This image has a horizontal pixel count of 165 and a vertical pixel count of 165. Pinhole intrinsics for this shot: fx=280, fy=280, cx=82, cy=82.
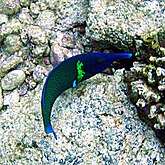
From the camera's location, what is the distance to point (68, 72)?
2.32m

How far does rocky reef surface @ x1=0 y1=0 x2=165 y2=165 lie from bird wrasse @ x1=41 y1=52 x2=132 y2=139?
29 cm

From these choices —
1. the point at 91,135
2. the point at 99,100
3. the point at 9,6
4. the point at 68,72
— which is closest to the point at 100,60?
the point at 68,72

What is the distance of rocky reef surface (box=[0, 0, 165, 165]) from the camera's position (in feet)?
7.98

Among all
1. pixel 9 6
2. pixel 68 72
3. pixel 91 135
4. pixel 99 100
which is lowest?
pixel 91 135

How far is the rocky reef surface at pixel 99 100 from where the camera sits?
243cm

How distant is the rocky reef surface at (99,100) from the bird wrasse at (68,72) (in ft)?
0.94

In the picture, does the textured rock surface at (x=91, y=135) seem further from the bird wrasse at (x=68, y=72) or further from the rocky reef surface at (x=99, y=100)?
the bird wrasse at (x=68, y=72)

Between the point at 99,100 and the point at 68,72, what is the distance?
42 centimetres

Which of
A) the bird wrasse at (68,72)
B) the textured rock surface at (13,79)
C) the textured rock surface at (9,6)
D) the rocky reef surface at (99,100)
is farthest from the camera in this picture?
the textured rock surface at (9,6)

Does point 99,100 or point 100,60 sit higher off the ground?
point 100,60

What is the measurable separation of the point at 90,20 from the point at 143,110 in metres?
1.06

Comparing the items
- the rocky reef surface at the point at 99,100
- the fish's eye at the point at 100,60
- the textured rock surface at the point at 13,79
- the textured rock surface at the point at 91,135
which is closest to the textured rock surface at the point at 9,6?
the rocky reef surface at the point at 99,100

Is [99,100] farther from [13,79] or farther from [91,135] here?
[13,79]

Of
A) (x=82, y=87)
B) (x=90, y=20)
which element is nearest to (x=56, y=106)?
(x=82, y=87)
